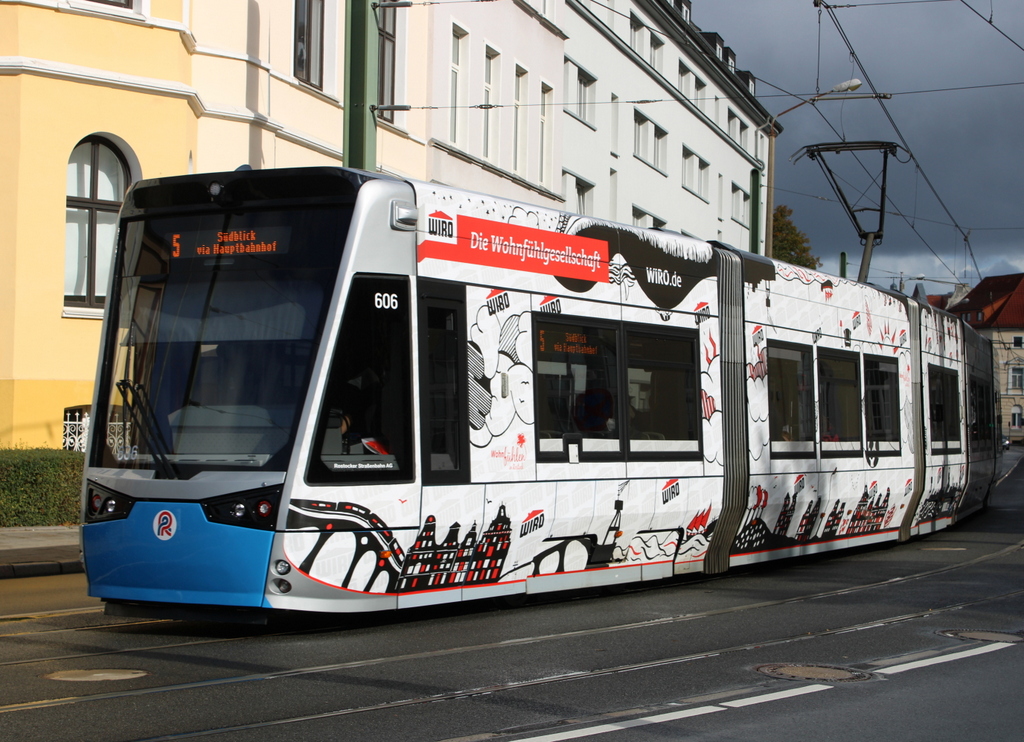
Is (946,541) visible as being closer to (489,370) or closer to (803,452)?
(803,452)

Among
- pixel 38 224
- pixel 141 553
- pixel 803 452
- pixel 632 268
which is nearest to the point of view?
pixel 141 553

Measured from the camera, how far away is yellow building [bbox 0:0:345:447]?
17641 mm

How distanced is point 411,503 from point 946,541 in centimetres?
1204

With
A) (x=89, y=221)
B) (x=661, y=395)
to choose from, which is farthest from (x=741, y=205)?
(x=661, y=395)

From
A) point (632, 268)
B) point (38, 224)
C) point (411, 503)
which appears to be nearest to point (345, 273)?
point (411, 503)

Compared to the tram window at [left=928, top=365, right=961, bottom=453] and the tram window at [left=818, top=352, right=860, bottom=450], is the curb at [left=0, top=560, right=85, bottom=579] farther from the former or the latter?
the tram window at [left=928, top=365, right=961, bottom=453]

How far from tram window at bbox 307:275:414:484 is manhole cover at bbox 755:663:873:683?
8.89ft

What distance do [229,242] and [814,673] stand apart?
4672 mm

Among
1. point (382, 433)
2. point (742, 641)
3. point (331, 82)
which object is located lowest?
point (742, 641)

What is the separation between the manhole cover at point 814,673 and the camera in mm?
7227

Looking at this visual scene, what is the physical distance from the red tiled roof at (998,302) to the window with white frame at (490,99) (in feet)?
322

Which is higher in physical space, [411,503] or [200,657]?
[411,503]

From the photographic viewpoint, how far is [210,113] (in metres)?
20.0

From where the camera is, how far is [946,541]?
18312mm
